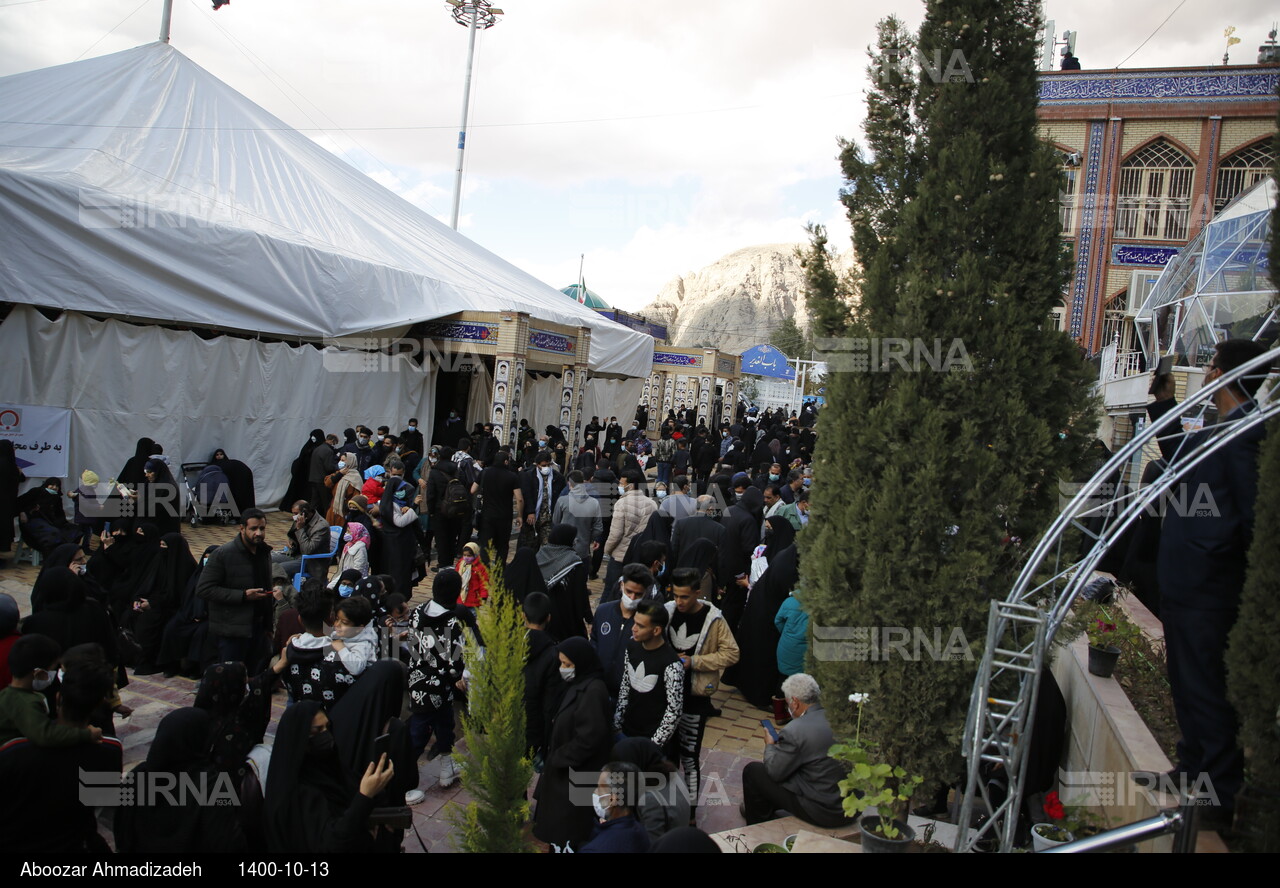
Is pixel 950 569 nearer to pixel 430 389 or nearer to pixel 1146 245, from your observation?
pixel 430 389

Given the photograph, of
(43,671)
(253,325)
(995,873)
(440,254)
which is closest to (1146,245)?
(440,254)

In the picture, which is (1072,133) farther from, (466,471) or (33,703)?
(33,703)

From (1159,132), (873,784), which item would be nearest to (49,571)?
(873,784)

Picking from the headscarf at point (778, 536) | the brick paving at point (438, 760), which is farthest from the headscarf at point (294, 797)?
the headscarf at point (778, 536)

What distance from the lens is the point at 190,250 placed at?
10898 millimetres

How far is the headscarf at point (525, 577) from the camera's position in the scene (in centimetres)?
567

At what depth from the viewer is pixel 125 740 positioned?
486 centimetres

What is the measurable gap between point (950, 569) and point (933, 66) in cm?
231

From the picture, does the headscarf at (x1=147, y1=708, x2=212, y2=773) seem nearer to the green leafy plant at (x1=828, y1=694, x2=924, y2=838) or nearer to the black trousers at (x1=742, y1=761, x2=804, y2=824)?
the green leafy plant at (x1=828, y1=694, x2=924, y2=838)

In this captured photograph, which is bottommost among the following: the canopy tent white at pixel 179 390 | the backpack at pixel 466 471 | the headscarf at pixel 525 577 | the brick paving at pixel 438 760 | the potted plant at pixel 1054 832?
the brick paving at pixel 438 760

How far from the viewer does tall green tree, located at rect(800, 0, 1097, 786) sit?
11.3 feet

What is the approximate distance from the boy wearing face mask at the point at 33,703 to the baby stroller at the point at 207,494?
22.8 ft

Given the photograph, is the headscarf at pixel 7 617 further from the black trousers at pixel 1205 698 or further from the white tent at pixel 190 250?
the white tent at pixel 190 250

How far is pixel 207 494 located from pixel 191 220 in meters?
3.86
